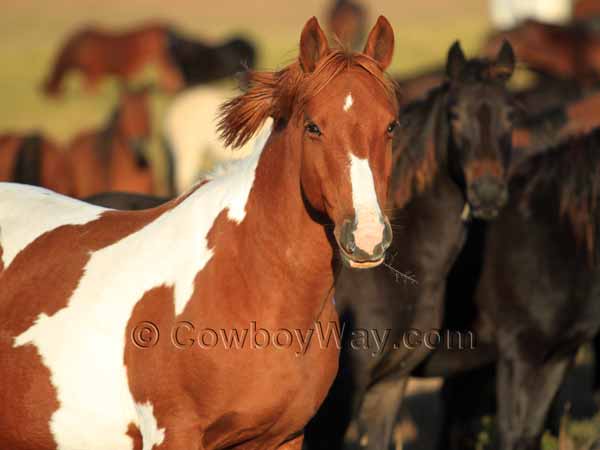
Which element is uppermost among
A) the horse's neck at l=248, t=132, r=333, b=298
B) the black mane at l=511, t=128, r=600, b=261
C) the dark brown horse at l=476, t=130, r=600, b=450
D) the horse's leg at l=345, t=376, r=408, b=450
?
the horse's neck at l=248, t=132, r=333, b=298

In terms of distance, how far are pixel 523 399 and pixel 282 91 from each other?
2649 millimetres

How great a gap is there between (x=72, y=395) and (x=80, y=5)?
5135 centimetres

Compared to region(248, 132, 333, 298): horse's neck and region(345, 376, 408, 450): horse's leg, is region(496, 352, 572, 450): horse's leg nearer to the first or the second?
region(345, 376, 408, 450): horse's leg

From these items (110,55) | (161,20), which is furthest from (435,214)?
(161,20)

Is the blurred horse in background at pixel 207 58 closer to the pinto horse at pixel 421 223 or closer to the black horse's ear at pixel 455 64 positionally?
the black horse's ear at pixel 455 64

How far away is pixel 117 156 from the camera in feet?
37.3

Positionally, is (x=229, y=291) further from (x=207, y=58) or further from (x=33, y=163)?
(x=207, y=58)

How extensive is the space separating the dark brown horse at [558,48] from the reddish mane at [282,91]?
13.1m

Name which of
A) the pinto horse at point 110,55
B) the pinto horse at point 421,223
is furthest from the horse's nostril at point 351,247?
the pinto horse at point 110,55

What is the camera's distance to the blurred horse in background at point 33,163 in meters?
7.68

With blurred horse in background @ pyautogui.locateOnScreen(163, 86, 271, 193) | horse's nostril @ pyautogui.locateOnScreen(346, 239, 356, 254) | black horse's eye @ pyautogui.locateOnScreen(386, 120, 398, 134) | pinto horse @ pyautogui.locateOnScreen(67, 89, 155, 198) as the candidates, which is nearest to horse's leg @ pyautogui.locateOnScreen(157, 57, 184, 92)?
blurred horse in background @ pyautogui.locateOnScreen(163, 86, 271, 193)

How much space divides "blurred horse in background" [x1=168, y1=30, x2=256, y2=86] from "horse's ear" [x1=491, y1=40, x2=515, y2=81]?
12.3 metres

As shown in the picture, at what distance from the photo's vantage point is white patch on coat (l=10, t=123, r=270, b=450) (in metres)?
3.54

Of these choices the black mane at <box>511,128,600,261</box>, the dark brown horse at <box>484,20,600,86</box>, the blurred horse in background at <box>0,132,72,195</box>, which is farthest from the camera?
the dark brown horse at <box>484,20,600,86</box>
